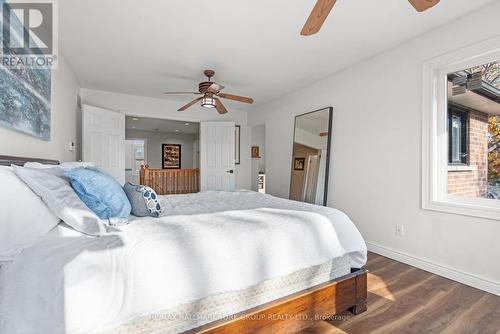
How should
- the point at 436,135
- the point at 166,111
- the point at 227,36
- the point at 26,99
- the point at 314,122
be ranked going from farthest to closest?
the point at 166,111
the point at 314,122
the point at 227,36
the point at 436,135
the point at 26,99

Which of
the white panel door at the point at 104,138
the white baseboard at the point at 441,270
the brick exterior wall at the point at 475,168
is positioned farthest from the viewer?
the white panel door at the point at 104,138

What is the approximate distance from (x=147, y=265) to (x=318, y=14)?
1705 millimetres

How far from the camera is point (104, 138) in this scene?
4.45 meters

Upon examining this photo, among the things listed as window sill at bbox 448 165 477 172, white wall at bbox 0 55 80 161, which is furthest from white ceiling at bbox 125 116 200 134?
window sill at bbox 448 165 477 172

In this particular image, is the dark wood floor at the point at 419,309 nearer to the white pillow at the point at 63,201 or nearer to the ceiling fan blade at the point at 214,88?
the white pillow at the point at 63,201

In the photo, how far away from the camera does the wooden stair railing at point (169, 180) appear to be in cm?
607

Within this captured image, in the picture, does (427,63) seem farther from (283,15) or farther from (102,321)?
(102,321)

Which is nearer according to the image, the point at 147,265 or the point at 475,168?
the point at 147,265

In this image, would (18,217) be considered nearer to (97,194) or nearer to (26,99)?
(97,194)

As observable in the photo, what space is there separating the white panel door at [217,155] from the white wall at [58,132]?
2.41 metres

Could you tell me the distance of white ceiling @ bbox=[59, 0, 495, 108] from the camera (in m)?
2.25

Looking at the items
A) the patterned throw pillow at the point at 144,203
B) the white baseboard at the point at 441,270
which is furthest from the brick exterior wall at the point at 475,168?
the patterned throw pillow at the point at 144,203

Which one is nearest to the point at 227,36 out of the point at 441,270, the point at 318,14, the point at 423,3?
the point at 318,14

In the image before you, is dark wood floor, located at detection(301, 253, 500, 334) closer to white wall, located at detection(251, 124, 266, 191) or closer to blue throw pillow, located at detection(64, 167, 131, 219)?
blue throw pillow, located at detection(64, 167, 131, 219)
